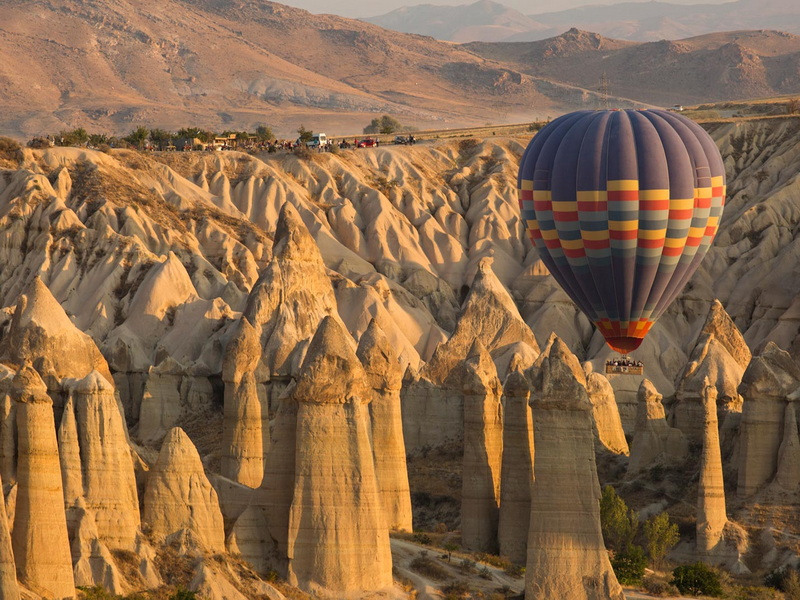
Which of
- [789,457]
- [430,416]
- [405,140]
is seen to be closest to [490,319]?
[430,416]

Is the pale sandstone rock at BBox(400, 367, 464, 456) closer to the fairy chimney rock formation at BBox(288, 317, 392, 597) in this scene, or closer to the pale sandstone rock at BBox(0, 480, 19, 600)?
the fairy chimney rock formation at BBox(288, 317, 392, 597)

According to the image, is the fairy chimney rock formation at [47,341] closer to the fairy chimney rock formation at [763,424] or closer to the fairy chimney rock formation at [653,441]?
the fairy chimney rock formation at [653,441]

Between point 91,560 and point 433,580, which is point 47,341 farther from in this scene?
point 91,560

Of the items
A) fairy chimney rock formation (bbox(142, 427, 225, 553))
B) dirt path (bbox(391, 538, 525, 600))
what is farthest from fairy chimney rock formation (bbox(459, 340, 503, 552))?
fairy chimney rock formation (bbox(142, 427, 225, 553))

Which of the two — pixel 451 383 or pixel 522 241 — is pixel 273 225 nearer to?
pixel 522 241

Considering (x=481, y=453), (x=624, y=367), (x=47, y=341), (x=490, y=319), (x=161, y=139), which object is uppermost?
(x=161, y=139)

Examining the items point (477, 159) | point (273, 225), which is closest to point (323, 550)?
point (273, 225)

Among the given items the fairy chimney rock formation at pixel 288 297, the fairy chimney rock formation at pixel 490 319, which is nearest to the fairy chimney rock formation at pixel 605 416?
the fairy chimney rock formation at pixel 288 297
